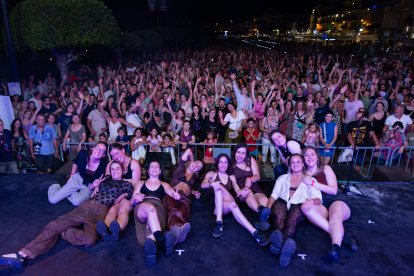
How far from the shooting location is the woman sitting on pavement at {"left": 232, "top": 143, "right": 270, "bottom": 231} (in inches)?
198

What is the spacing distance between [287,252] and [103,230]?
7.80 ft

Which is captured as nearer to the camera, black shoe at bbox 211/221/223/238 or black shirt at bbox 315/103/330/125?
black shoe at bbox 211/221/223/238

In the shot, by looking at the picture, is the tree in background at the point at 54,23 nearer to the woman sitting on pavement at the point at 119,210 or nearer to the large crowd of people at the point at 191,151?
the large crowd of people at the point at 191,151

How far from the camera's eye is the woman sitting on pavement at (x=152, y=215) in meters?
4.06

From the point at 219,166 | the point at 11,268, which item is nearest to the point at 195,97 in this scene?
the point at 219,166

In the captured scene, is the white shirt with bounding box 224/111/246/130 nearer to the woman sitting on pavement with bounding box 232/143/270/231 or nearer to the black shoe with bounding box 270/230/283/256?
the woman sitting on pavement with bounding box 232/143/270/231

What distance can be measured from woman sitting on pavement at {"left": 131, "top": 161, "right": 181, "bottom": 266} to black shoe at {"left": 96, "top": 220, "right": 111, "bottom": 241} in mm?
394

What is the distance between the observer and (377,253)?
14.0 ft

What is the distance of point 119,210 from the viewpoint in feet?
15.8

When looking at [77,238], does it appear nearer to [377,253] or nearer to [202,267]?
[202,267]

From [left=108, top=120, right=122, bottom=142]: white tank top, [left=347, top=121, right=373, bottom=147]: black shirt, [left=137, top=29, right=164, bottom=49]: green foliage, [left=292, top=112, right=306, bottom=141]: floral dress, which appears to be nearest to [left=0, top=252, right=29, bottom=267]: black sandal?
Answer: [left=108, top=120, right=122, bottom=142]: white tank top

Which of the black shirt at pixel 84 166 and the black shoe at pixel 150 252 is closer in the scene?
the black shoe at pixel 150 252

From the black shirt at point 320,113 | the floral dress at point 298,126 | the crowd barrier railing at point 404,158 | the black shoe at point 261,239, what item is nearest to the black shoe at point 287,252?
the black shoe at point 261,239

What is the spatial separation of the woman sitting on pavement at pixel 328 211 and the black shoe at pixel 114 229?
2524mm
